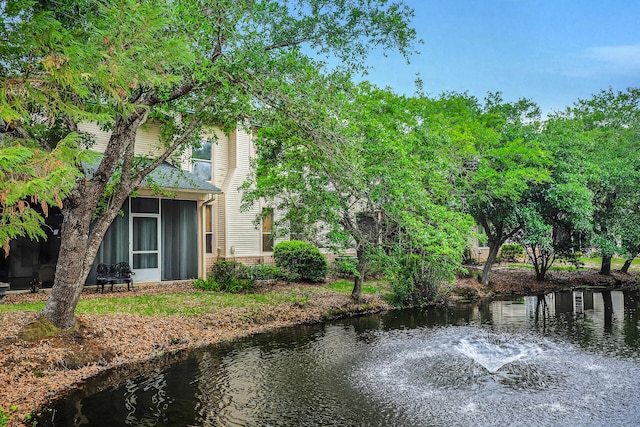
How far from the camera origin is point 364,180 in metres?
12.0

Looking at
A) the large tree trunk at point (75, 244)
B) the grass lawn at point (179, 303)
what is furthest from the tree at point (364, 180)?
the large tree trunk at point (75, 244)

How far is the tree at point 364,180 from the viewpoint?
33.8ft

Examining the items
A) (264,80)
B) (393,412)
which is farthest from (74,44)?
(393,412)

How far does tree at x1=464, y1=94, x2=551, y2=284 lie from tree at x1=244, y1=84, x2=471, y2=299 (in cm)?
235

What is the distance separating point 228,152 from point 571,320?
15.1m

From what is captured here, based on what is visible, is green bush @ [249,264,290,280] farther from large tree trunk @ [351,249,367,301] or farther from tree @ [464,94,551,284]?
tree @ [464,94,551,284]

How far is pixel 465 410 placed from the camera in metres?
6.35

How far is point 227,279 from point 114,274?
3750 millimetres

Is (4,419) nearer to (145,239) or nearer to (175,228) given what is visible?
(145,239)

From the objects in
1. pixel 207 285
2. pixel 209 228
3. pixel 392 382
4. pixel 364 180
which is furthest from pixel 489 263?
pixel 392 382

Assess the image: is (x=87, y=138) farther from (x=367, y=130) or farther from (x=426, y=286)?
(x=426, y=286)

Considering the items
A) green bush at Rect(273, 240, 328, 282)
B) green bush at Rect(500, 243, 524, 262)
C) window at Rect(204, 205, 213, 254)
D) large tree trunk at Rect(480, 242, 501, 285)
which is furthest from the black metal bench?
green bush at Rect(500, 243, 524, 262)

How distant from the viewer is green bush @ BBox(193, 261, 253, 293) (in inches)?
640

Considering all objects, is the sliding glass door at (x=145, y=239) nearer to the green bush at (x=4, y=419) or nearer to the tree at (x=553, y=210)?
the green bush at (x=4, y=419)
